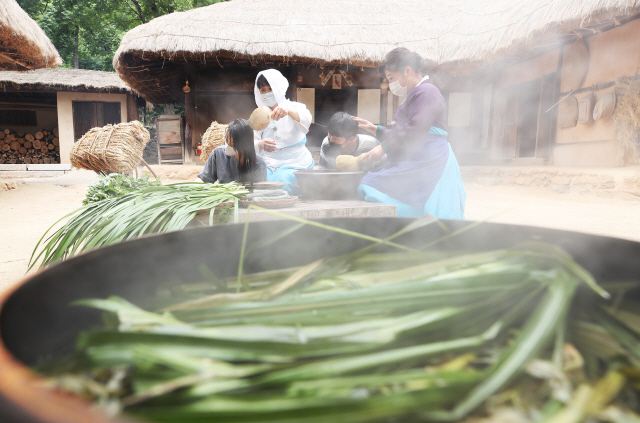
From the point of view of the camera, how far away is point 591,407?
0.37 metres

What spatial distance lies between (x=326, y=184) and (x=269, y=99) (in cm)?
169

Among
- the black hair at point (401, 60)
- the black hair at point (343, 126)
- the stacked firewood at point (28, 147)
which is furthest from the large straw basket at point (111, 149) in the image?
the stacked firewood at point (28, 147)

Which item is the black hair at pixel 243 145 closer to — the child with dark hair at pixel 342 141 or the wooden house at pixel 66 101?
the child with dark hair at pixel 342 141

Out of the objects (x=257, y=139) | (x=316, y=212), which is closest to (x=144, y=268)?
(x=316, y=212)

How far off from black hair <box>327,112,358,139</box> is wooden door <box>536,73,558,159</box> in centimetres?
594

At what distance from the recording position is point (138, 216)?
5.22 feet

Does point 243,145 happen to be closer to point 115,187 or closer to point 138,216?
point 115,187

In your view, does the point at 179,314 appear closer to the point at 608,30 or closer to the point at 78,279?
the point at 78,279

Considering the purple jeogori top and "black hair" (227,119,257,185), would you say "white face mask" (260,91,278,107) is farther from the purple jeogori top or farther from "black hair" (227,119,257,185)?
the purple jeogori top

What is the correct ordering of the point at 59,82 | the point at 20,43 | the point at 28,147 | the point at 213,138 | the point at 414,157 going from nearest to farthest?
1. the point at 414,157
2. the point at 213,138
3. the point at 20,43
4. the point at 59,82
5. the point at 28,147

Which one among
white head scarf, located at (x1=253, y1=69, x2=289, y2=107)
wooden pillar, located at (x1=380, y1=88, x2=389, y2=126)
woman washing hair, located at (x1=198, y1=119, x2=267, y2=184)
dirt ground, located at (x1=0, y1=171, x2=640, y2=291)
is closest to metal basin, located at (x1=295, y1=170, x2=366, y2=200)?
woman washing hair, located at (x1=198, y1=119, x2=267, y2=184)

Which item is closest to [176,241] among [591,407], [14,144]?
[591,407]

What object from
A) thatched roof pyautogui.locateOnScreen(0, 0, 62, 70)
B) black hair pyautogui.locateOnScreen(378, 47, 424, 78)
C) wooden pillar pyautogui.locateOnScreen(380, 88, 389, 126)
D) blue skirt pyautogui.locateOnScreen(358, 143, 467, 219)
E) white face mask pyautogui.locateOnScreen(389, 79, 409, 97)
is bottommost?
blue skirt pyautogui.locateOnScreen(358, 143, 467, 219)

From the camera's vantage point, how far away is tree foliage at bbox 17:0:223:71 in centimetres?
1642
